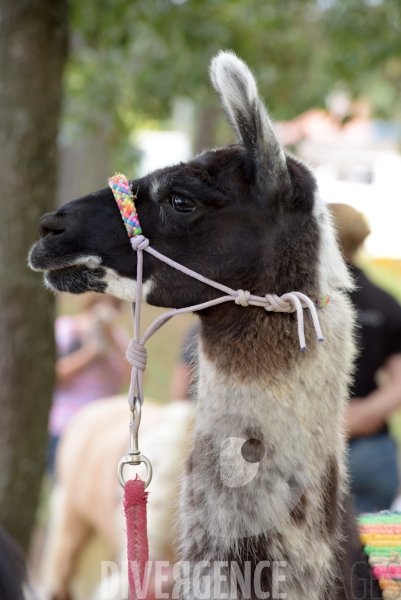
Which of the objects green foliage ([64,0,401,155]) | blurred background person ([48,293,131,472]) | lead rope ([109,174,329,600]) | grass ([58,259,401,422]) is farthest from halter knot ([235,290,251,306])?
grass ([58,259,401,422])

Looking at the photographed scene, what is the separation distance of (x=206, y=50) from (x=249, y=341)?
2710 millimetres

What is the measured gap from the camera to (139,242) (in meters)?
1.76

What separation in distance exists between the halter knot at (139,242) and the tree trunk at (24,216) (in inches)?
58.4

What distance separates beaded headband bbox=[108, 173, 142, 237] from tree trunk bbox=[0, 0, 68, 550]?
1403mm

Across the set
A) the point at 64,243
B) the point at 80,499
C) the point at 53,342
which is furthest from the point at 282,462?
the point at 80,499

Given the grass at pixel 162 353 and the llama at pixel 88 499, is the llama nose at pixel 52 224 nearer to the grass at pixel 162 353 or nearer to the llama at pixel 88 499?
the llama at pixel 88 499

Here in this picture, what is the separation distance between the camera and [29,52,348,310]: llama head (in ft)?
5.74

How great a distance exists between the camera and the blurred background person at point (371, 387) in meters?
3.13

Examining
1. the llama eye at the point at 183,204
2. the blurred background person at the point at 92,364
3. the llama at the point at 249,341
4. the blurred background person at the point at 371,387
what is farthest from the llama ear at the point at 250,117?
the blurred background person at the point at 92,364

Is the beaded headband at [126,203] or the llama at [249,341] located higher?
the beaded headband at [126,203]

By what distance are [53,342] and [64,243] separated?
5.19ft

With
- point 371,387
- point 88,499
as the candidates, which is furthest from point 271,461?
point 88,499

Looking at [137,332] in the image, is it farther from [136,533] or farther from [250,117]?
[250,117]

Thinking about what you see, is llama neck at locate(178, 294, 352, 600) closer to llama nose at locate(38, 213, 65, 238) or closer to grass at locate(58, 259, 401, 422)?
llama nose at locate(38, 213, 65, 238)
